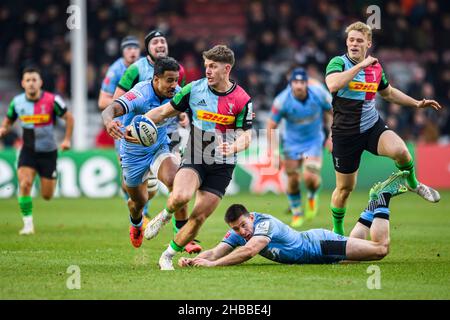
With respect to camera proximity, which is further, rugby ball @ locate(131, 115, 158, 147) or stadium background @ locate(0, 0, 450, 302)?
rugby ball @ locate(131, 115, 158, 147)

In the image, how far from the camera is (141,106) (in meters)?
11.3

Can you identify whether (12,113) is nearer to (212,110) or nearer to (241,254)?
(212,110)

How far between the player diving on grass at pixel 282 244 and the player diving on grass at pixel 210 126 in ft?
1.49

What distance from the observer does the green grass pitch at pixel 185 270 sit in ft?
27.6

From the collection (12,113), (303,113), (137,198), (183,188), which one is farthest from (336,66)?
(12,113)

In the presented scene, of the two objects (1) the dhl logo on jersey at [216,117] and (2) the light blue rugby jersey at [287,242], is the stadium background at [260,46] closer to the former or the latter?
(1) the dhl logo on jersey at [216,117]

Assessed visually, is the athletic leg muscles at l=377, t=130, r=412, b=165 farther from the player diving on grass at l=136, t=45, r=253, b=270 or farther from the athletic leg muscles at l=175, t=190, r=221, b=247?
the athletic leg muscles at l=175, t=190, r=221, b=247

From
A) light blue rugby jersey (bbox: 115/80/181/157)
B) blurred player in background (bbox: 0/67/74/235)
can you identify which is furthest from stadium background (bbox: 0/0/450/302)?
light blue rugby jersey (bbox: 115/80/181/157)

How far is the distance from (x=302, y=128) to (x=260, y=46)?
32.5 ft

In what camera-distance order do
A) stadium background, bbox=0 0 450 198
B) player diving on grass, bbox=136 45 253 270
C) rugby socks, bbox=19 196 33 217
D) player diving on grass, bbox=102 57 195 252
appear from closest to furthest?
player diving on grass, bbox=136 45 253 270 < player diving on grass, bbox=102 57 195 252 < rugby socks, bbox=19 196 33 217 < stadium background, bbox=0 0 450 198

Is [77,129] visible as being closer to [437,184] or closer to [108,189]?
[108,189]

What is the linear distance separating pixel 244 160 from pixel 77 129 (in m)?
4.20

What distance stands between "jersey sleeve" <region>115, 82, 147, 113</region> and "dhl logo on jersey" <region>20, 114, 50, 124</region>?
438 centimetres

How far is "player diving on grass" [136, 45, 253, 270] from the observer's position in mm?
10258
